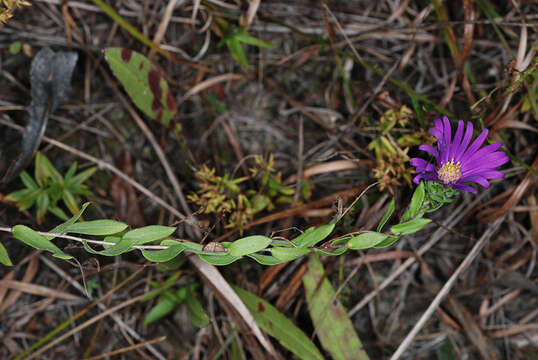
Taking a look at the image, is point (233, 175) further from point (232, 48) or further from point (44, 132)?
point (44, 132)

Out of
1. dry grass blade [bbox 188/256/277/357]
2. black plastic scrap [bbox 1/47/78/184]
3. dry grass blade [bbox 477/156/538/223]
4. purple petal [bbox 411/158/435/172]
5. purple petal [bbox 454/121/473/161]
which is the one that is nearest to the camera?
purple petal [bbox 411/158/435/172]

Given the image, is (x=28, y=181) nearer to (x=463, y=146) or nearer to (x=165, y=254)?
A: (x=165, y=254)

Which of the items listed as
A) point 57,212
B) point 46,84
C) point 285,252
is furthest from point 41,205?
point 285,252

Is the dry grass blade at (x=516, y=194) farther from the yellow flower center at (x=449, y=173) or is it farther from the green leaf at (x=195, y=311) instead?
the green leaf at (x=195, y=311)

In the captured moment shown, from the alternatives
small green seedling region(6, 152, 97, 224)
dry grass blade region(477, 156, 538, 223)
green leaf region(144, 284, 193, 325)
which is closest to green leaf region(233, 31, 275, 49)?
small green seedling region(6, 152, 97, 224)

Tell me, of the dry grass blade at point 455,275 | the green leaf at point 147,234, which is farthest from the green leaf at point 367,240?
the dry grass blade at point 455,275

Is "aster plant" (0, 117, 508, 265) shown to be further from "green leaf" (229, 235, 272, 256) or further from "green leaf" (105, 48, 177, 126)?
"green leaf" (105, 48, 177, 126)
